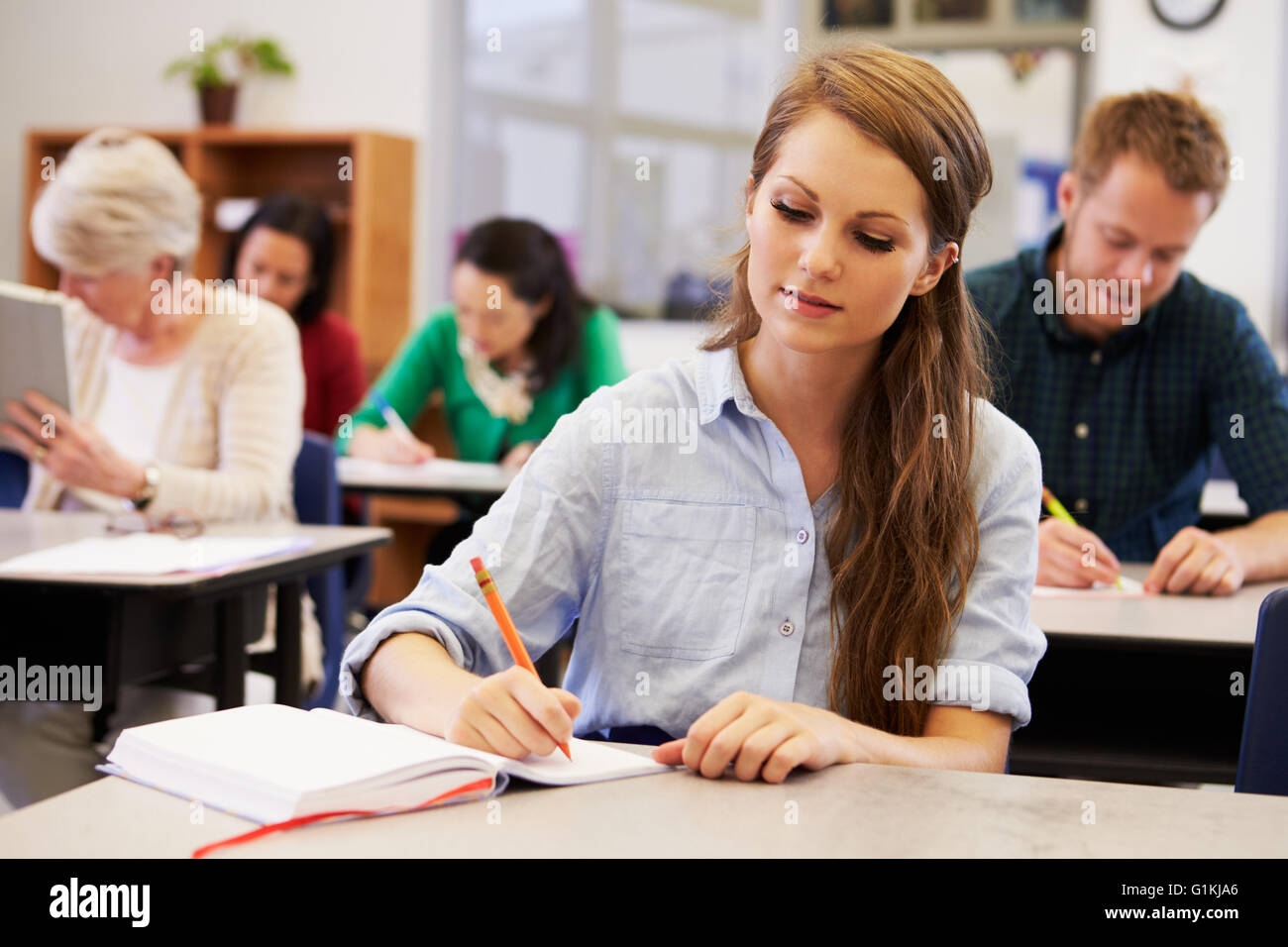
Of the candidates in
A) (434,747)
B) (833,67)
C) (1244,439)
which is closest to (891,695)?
(434,747)

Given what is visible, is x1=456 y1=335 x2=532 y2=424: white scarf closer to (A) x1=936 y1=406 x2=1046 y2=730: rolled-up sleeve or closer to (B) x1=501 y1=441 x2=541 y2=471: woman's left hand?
(B) x1=501 y1=441 x2=541 y2=471: woman's left hand

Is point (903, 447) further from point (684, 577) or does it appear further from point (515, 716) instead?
point (515, 716)

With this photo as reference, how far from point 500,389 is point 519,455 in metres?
0.30

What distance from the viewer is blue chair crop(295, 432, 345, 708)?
2.52 meters

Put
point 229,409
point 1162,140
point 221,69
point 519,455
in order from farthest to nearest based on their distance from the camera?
point 221,69
point 519,455
point 229,409
point 1162,140

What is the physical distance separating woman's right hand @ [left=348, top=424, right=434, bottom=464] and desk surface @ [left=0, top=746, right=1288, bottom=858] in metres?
2.55

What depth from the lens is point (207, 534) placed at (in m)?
2.11

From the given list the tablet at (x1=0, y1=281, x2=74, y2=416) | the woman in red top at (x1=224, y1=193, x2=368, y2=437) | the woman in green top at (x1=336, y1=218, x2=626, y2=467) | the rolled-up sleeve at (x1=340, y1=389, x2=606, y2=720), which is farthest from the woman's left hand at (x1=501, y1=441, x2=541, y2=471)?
the rolled-up sleeve at (x1=340, y1=389, x2=606, y2=720)

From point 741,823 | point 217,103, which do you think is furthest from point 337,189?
point 741,823

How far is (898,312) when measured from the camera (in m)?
1.25

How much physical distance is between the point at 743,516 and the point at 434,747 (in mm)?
432

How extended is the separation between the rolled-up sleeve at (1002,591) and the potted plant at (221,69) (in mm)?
4870

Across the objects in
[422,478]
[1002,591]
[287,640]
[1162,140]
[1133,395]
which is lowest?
[287,640]
